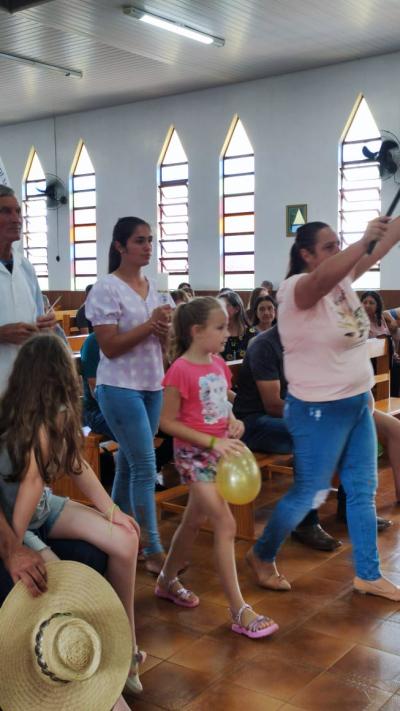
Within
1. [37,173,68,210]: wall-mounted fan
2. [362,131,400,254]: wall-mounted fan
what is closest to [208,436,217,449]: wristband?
[362,131,400,254]: wall-mounted fan

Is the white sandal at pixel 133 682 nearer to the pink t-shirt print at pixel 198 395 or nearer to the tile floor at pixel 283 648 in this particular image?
the tile floor at pixel 283 648

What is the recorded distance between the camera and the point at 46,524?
2.37m

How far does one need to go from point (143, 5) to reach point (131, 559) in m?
8.17

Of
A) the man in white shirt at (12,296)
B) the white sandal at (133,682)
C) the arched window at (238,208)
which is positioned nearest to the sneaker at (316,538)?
the white sandal at (133,682)

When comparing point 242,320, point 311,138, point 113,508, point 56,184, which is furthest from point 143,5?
point 113,508

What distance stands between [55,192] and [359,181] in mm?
6547

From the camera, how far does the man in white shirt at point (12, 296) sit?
2.80 metres

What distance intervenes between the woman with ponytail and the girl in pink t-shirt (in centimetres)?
28

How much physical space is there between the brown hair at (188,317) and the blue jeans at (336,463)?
464 millimetres

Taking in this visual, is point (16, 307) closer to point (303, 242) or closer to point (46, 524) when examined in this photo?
point (46, 524)

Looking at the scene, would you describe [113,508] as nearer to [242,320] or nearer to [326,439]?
[326,439]

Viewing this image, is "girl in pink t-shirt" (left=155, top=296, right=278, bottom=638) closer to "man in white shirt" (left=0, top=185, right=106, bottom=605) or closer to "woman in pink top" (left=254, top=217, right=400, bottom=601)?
"woman in pink top" (left=254, top=217, right=400, bottom=601)

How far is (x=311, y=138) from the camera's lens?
481 inches

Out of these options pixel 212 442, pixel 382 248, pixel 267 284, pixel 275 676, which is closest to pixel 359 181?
pixel 267 284
